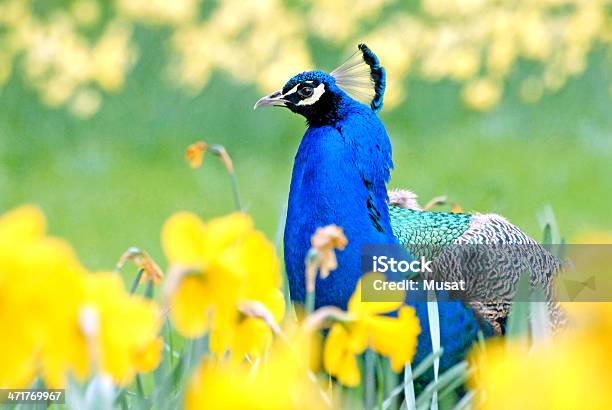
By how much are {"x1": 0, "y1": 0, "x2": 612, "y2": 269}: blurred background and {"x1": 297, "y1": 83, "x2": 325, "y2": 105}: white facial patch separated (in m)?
1.79

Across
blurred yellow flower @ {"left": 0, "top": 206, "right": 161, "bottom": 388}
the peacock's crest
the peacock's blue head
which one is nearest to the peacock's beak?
the peacock's blue head

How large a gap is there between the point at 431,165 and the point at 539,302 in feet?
8.33

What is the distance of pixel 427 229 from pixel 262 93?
2153mm

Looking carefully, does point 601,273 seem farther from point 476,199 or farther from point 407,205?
point 476,199

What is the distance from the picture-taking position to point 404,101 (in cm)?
380

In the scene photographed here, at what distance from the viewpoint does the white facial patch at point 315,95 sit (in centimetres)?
141

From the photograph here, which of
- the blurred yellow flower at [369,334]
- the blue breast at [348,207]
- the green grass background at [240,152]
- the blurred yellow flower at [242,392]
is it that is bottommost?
the blurred yellow flower at [242,392]

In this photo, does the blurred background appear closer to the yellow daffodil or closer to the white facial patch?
the white facial patch

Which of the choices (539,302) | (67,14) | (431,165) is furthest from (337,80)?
(67,14)

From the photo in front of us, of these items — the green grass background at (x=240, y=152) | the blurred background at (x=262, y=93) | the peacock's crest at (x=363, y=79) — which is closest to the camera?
the peacock's crest at (x=363, y=79)

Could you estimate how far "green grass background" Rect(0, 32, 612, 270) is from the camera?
3197 mm

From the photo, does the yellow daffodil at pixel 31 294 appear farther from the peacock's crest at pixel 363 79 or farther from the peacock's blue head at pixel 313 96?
the peacock's crest at pixel 363 79

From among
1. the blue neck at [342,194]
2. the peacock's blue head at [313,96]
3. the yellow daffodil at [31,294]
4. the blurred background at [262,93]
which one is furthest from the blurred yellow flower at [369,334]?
the blurred background at [262,93]

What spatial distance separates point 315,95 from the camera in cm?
141
